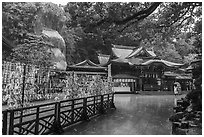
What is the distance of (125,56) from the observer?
33250mm

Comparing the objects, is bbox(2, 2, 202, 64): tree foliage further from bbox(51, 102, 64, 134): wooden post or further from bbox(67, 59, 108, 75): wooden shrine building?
bbox(67, 59, 108, 75): wooden shrine building

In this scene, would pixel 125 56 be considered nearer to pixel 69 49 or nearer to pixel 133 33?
pixel 69 49

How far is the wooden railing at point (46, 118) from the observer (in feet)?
15.6

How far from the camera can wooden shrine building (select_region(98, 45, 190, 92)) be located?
29.8m

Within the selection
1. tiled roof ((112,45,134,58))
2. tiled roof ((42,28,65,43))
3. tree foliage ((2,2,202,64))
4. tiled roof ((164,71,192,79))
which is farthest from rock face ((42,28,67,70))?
tiled roof ((164,71,192,79))

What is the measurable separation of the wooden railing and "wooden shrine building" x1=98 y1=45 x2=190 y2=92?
18.7 meters

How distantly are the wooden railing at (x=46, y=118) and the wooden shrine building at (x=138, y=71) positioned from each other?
18.7m

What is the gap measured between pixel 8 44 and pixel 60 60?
36.6ft

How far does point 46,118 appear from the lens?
724cm

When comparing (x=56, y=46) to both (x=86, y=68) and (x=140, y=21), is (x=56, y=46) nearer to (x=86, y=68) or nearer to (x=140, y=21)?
(x=86, y=68)

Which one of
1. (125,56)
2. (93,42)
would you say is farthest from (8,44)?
(93,42)

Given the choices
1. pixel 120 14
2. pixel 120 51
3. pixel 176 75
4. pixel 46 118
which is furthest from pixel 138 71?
pixel 46 118

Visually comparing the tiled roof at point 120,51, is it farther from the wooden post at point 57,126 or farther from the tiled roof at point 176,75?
the wooden post at point 57,126

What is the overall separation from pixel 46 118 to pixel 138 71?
24.7 m
